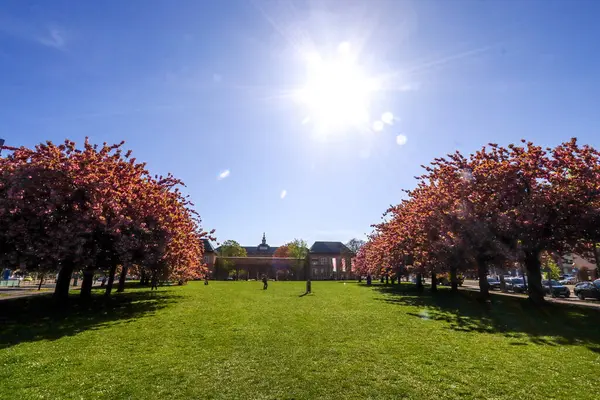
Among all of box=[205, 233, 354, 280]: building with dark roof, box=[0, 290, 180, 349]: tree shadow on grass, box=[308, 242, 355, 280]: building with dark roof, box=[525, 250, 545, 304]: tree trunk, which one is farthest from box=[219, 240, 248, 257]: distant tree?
A: box=[525, 250, 545, 304]: tree trunk

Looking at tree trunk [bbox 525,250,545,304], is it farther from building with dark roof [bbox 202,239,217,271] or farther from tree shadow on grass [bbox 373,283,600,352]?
building with dark roof [bbox 202,239,217,271]

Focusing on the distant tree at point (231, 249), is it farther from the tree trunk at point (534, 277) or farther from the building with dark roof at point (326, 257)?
the tree trunk at point (534, 277)

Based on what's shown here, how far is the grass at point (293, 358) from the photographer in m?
7.00

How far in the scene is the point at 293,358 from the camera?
896 cm

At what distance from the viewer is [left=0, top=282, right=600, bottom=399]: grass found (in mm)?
7004

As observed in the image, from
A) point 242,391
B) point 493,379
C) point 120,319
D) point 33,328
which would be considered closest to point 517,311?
point 493,379

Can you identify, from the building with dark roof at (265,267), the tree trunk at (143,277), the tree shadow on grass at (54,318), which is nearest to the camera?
the tree shadow on grass at (54,318)

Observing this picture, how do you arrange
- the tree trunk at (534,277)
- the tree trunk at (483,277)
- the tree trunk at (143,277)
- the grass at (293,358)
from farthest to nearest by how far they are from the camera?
1. the tree trunk at (143,277)
2. the tree trunk at (483,277)
3. the tree trunk at (534,277)
4. the grass at (293,358)

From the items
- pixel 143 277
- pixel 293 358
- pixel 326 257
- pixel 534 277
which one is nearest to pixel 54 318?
pixel 293 358

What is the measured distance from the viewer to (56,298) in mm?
20781

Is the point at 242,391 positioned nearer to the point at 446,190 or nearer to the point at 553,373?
the point at 553,373

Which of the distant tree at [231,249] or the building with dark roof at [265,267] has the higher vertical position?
the distant tree at [231,249]

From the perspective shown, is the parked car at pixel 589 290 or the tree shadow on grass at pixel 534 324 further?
the parked car at pixel 589 290

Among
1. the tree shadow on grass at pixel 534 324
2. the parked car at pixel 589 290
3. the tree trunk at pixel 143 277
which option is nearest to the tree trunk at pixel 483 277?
the tree shadow on grass at pixel 534 324
